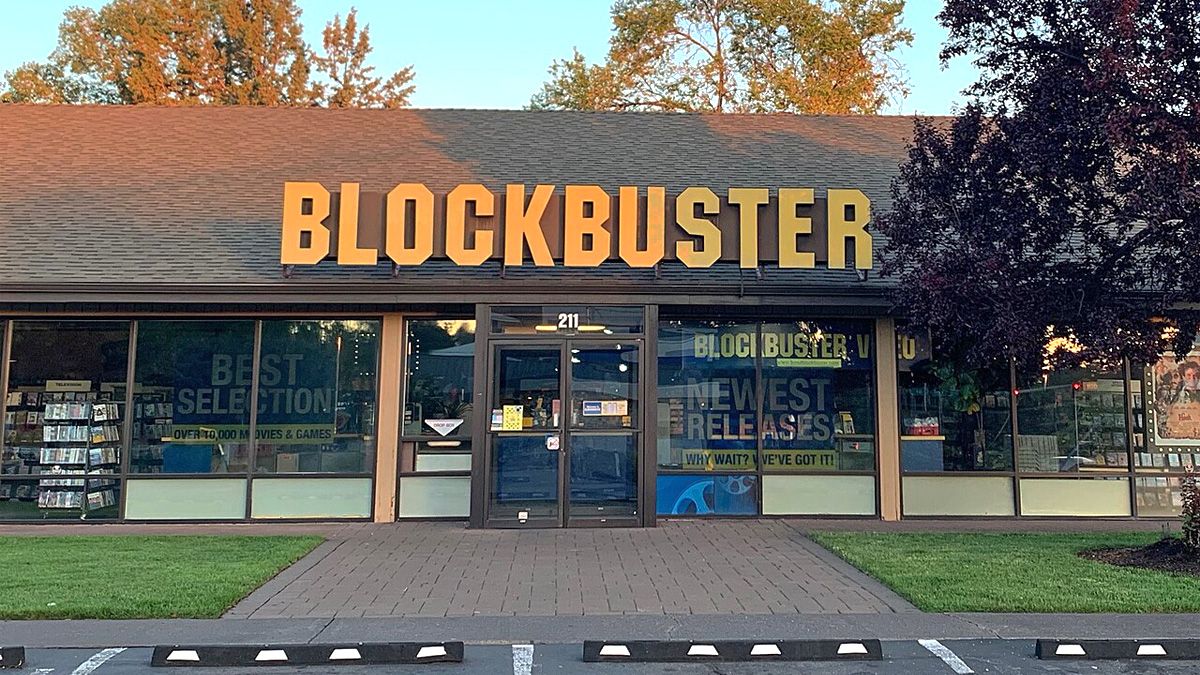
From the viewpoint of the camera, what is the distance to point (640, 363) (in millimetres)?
11734

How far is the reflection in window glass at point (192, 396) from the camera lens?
39.6 ft

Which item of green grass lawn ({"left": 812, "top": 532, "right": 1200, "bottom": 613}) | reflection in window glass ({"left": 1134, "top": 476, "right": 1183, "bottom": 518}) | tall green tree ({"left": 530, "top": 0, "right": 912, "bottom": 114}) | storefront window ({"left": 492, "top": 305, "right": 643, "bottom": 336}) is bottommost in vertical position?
green grass lawn ({"left": 812, "top": 532, "right": 1200, "bottom": 613})

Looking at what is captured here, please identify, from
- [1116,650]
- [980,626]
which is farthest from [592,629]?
[1116,650]

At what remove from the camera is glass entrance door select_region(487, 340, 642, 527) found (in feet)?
37.9

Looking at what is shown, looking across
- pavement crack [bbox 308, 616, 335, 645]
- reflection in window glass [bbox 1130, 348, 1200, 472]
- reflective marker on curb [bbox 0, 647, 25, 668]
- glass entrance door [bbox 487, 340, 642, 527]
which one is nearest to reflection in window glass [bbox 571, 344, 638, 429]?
glass entrance door [bbox 487, 340, 642, 527]

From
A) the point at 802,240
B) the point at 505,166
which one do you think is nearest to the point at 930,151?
the point at 802,240

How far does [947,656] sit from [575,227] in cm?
712

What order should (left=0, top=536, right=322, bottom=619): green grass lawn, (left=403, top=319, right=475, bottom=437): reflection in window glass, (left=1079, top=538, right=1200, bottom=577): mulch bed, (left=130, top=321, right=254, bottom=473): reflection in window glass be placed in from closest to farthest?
(left=0, top=536, right=322, bottom=619): green grass lawn
(left=1079, top=538, right=1200, bottom=577): mulch bed
(left=130, top=321, right=254, bottom=473): reflection in window glass
(left=403, top=319, right=475, bottom=437): reflection in window glass

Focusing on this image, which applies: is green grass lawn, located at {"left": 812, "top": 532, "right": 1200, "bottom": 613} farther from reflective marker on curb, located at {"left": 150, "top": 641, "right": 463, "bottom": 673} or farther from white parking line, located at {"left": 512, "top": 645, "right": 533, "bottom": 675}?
reflective marker on curb, located at {"left": 150, "top": 641, "right": 463, "bottom": 673}

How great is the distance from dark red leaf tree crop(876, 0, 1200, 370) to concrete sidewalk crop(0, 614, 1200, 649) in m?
3.20

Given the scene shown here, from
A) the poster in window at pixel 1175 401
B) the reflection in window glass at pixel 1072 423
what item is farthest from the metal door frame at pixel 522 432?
the poster in window at pixel 1175 401

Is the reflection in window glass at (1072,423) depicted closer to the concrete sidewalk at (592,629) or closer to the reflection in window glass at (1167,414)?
the reflection in window glass at (1167,414)

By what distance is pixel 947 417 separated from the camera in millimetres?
12484

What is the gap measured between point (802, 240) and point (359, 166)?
7.54 metres
